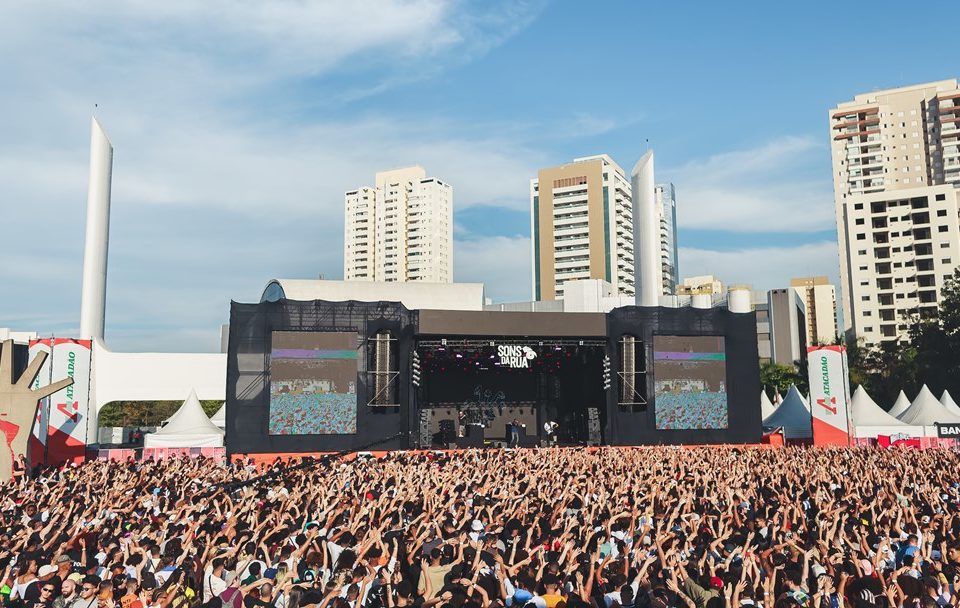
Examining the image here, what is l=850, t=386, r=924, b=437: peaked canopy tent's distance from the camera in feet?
101

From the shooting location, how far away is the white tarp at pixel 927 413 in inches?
1312

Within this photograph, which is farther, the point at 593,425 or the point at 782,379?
the point at 782,379

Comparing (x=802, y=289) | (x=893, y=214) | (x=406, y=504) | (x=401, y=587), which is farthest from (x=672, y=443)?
(x=802, y=289)

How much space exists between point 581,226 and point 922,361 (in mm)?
73353

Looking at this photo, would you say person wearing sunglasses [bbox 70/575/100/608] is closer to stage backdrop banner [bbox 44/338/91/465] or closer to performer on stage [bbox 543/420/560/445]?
stage backdrop banner [bbox 44/338/91/465]

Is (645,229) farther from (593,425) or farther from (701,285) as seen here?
(701,285)

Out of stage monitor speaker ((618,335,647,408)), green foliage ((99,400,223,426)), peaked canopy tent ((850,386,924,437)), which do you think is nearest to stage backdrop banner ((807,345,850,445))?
peaked canopy tent ((850,386,924,437))

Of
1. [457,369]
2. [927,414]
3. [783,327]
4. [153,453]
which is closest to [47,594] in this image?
[153,453]

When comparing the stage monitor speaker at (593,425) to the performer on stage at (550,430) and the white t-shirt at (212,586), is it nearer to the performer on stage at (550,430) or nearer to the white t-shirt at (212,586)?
the performer on stage at (550,430)

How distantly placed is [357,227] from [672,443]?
125 meters

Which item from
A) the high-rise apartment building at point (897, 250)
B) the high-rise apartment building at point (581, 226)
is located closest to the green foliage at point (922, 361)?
the high-rise apartment building at point (897, 250)

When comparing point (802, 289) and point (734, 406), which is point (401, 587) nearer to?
point (734, 406)

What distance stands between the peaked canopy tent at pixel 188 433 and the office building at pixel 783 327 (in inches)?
2451

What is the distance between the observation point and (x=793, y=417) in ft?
112
